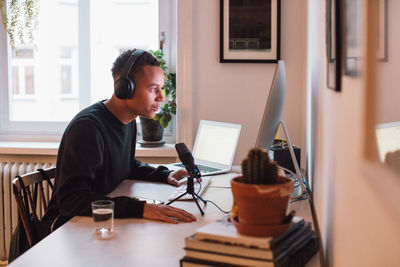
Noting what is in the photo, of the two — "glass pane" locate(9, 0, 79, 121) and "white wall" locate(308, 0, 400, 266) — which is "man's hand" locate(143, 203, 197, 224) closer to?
"white wall" locate(308, 0, 400, 266)

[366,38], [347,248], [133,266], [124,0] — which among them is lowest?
[133,266]

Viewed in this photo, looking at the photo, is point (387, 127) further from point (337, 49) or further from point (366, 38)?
point (337, 49)

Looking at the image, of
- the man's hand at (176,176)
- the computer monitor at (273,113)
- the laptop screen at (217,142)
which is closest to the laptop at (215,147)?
the laptop screen at (217,142)

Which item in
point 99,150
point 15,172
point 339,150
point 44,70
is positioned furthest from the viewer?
point 44,70

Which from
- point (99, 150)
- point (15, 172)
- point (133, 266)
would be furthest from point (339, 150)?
point (15, 172)

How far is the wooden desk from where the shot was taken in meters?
1.27

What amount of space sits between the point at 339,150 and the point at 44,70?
2.73 meters

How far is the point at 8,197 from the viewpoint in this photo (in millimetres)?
3152

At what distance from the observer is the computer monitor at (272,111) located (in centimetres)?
165

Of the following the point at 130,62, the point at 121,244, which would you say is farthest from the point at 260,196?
the point at 130,62

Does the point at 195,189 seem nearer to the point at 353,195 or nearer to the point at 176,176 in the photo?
the point at 176,176

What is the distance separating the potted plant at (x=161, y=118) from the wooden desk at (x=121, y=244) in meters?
1.26

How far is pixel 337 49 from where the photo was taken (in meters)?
1.03

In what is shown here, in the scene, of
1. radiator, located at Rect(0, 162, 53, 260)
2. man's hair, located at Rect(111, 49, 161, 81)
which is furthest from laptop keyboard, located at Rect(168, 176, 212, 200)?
radiator, located at Rect(0, 162, 53, 260)
